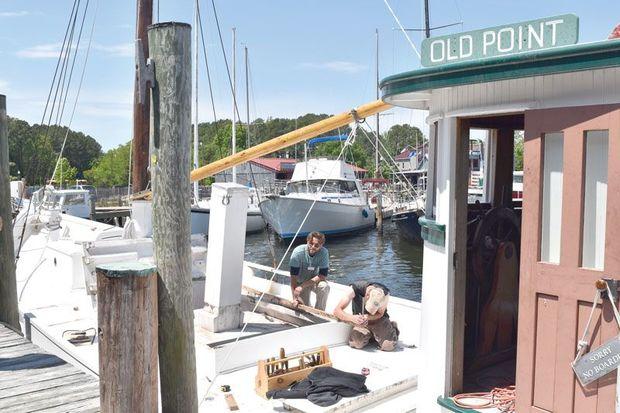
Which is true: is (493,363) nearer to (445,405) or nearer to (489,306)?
(489,306)

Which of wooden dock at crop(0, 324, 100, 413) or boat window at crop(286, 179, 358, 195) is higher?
boat window at crop(286, 179, 358, 195)

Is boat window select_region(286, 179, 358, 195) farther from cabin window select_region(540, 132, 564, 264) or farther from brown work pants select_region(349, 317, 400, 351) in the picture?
cabin window select_region(540, 132, 564, 264)

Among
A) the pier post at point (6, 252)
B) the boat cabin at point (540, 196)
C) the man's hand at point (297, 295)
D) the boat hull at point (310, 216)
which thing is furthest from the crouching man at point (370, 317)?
the boat hull at point (310, 216)

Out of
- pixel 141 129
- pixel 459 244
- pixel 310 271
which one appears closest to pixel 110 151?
pixel 141 129

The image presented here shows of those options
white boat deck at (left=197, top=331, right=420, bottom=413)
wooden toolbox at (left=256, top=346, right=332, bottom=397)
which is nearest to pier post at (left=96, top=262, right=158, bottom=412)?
white boat deck at (left=197, top=331, right=420, bottom=413)

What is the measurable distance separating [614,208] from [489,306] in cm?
224

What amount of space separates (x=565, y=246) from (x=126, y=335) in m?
2.87

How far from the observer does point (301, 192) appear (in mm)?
34031

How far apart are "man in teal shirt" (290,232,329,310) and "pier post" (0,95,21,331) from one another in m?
3.53

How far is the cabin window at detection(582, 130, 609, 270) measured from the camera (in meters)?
3.58

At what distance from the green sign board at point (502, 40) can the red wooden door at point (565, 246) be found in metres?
0.43

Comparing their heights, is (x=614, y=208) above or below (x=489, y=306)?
above

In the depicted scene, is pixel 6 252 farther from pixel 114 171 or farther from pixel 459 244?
pixel 114 171

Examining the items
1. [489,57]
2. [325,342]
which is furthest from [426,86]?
[325,342]
